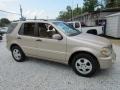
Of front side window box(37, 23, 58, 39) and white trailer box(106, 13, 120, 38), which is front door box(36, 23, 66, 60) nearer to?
front side window box(37, 23, 58, 39)

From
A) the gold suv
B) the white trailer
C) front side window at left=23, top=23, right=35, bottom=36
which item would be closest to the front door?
the gold suv

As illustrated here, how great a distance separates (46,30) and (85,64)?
176 cm

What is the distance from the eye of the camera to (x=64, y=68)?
5113mm

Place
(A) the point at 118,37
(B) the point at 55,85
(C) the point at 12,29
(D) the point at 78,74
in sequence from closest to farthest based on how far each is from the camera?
(B) the point at 55,85
(D) the point at 78,74
(C) the point at 12,29
(A) the point at 118,37

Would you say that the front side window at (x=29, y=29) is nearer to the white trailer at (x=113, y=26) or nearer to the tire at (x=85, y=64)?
the tire at (x=85, y=64)

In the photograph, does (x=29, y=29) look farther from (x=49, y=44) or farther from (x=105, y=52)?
(x=105, y=52)

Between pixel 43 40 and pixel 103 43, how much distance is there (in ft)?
6.42

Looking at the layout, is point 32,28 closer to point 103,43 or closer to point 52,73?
point 52,73

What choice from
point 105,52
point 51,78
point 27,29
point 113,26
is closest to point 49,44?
point 51,78

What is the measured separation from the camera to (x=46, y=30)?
4.97 meters

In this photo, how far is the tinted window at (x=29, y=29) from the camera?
5277mm

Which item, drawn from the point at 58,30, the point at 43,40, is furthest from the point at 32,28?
the point at 58,30

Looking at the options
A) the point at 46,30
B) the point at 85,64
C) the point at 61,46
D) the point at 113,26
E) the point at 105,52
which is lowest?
the point at 85,64

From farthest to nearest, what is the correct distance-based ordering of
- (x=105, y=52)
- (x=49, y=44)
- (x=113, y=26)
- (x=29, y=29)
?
(x=113, y=26)
(x=29, y=29)
(x=49, y=44)
(x=105, y=52)
